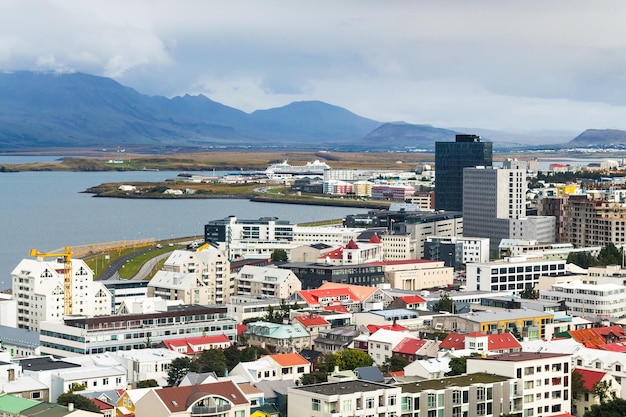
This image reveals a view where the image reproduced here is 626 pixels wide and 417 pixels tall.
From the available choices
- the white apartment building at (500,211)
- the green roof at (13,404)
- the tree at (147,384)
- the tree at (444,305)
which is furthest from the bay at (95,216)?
the green roof at (13,404)

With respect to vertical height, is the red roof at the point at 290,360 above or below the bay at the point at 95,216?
above

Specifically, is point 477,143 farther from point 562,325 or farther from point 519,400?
point 519,400

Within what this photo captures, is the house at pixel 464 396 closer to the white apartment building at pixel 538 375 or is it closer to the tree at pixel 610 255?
the white apartment building at pixel 538 375

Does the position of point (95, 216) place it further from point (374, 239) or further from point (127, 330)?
point (127, 330)

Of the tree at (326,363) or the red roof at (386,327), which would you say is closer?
the tree at (326,363)

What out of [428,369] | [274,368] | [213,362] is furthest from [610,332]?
[213,362]

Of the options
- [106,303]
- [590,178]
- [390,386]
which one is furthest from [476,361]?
[590,178]

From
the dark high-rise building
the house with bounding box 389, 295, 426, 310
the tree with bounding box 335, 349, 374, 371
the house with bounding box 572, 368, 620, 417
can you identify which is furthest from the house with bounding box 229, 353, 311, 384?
the dark high-rise building

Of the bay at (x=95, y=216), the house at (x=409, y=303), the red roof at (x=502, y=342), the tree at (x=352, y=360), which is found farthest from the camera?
the bay at (x=95, y=216)
